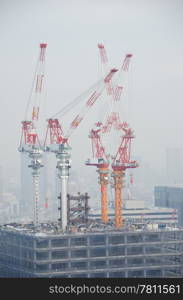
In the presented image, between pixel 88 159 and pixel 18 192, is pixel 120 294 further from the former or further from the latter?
pixel 18 192

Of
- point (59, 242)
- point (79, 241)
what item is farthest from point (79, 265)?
point (59, 242)

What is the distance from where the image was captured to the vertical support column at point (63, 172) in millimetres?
38188

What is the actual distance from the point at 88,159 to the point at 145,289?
2012 centimetres

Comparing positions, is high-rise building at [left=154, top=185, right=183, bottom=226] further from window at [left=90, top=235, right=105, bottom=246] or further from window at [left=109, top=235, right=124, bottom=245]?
window at [left=90, top=235, right=105, bottom=246]

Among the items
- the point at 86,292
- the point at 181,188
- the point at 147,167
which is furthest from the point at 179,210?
the point at 86,292

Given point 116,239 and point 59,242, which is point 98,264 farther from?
point 59,242

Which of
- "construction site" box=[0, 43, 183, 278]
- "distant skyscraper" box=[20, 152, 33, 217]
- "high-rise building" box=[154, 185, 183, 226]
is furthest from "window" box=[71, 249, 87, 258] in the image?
"distant skyscraper" box=[20, 152, 33, 217]

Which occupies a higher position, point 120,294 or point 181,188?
point 181,188

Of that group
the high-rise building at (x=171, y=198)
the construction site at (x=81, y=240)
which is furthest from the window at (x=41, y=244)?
the high-rise building at (x=171, y=198)

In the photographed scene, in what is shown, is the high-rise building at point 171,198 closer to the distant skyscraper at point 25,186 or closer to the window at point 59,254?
the distant skyscraper at point 25,186

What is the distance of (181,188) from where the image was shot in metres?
57.9

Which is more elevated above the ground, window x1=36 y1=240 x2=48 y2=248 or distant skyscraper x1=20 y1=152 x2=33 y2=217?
distant skyscraper x1=20 y1=152 x2=33 y2=217

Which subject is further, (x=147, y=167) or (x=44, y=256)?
(x=147, y=167)

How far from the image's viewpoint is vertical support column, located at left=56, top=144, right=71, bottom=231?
125 feet
